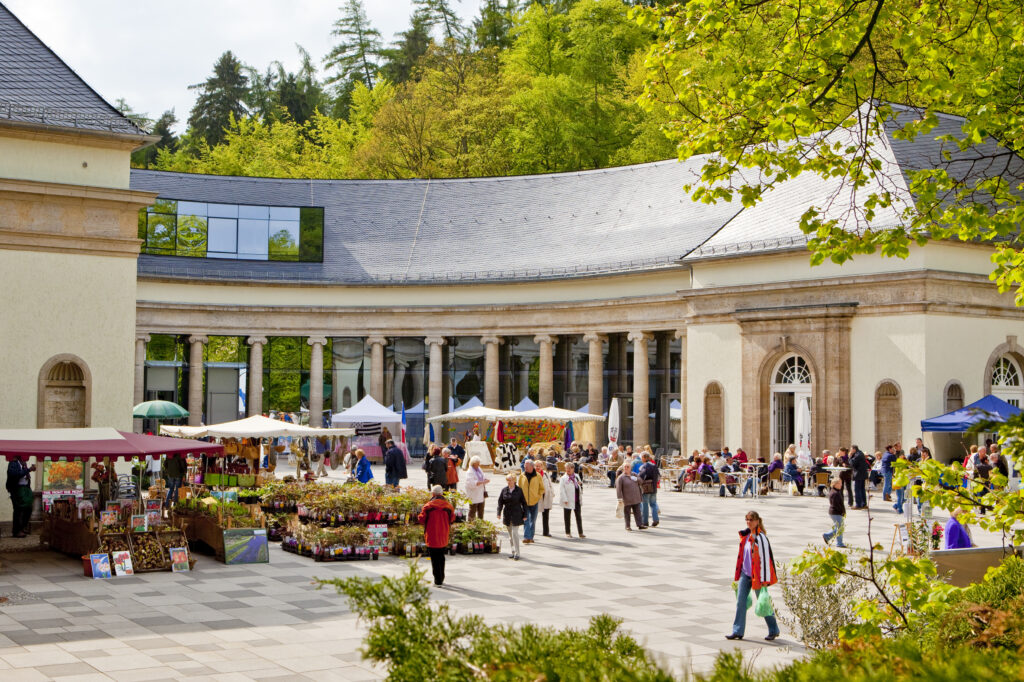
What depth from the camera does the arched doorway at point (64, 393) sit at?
2495 centimetres

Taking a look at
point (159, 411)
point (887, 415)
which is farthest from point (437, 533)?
point (887, 415)

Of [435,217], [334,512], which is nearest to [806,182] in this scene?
[435,217]

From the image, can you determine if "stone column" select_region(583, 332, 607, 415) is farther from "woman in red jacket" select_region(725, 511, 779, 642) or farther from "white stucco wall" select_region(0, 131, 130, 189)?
"woman in red jacket" select_region(725, 511, 779, 642)

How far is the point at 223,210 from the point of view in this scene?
52.3 meters

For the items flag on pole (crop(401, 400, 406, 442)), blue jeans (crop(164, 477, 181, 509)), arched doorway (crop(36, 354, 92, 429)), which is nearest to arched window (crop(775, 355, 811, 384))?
flag on pole (crop(401, 400, 406, 442))

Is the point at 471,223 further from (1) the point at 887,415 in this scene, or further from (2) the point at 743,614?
(2) the point at 743,614

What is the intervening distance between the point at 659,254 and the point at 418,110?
26.8 m

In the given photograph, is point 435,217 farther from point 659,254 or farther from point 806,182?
point 806,182

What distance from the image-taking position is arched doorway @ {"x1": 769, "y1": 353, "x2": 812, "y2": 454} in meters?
37.7

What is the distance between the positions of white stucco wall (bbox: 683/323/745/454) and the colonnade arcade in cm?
551

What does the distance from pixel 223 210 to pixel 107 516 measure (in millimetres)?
34832

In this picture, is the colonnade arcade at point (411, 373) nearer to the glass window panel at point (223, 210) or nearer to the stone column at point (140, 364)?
the stone column at point (140, 364)

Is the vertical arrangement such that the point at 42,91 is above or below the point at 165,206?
below

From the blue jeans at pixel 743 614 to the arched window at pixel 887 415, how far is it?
22636mm
